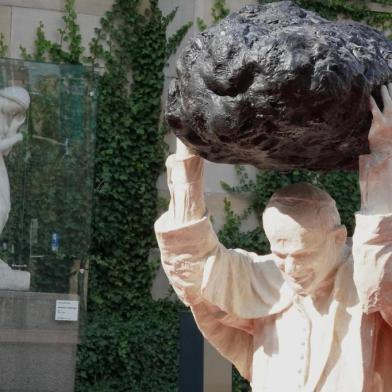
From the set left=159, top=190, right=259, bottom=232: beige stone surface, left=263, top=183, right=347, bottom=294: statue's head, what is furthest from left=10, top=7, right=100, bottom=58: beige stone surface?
left=263, top=183, right=347, bottom=294: statue's head

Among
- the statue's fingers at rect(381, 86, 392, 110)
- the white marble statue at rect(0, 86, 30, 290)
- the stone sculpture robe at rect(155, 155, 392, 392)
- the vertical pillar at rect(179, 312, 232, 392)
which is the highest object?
the white marble statue at rect(0, 86, 30, 290)

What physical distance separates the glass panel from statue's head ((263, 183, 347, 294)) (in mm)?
6201

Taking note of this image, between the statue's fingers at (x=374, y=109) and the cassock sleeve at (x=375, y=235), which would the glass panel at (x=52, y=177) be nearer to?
the cassock sleeve at (x=375, y=235)

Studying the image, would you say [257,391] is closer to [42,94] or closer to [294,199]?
[294,199]

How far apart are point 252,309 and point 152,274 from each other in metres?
6.98

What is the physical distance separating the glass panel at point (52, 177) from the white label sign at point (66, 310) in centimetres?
29

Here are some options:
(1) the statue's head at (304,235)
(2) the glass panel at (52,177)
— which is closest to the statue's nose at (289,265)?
(1) the statue's head at (304,235)

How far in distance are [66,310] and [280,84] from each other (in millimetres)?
6317

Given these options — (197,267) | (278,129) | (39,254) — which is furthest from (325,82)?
(39,254)

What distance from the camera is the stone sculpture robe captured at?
2.29 m

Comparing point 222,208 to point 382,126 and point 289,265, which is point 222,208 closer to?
point 289,265

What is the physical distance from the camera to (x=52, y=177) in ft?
29.1

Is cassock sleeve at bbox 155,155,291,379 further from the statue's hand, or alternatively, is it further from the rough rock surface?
the statue's hand

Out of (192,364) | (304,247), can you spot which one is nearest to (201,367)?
(192,364)
